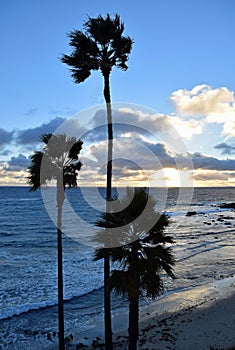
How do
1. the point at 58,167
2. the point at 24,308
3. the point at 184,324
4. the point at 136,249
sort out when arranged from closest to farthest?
the point at 136,249, the point at 58,167, the point at 184,324, the point at 24,308

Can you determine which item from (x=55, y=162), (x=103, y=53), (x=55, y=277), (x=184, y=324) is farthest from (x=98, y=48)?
(x=55, y=277)

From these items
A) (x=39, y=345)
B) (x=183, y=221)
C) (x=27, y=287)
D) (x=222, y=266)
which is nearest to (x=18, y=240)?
(x=27, y=287)

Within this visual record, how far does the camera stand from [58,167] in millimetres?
15102

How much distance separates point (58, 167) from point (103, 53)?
5075 mm

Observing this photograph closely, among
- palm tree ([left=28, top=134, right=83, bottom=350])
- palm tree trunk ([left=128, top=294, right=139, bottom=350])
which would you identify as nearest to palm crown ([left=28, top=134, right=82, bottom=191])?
palm tree ([left=28, top=134, right=83, bottom=350])

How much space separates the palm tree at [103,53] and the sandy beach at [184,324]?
677 cm

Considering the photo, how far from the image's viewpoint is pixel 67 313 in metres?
25.3

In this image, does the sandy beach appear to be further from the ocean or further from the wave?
the wave

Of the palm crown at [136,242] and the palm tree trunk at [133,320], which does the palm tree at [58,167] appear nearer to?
the palm crown at [136,242]

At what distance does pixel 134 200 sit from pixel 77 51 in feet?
19.4

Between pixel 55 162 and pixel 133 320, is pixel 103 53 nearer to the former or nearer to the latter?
pixel 55 162

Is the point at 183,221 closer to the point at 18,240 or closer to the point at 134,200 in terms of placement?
the point at 18,240

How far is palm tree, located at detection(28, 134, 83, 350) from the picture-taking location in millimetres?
14852

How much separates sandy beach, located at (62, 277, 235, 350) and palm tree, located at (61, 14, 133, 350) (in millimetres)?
6770
